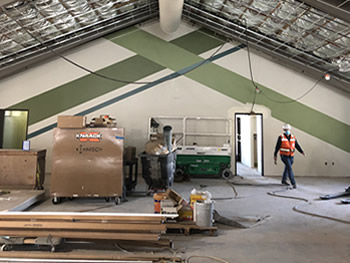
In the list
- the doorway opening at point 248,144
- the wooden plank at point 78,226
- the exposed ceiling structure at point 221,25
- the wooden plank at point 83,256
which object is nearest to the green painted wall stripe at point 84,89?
the exposed ceiling structure at point 221,25

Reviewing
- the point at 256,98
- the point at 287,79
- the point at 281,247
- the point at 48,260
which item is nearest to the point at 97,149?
the point at 48,260

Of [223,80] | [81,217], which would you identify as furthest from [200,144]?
[81,217]

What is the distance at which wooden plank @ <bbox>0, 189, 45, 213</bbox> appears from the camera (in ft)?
11.3

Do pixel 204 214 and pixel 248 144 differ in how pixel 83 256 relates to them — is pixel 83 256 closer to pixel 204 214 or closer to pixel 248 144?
pixel 204 214

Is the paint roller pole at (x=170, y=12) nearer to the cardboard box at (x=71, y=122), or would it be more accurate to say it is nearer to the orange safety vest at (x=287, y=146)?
the cardboard box at (x=71, y=122)

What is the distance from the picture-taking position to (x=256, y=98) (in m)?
7.45

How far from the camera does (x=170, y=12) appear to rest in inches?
215

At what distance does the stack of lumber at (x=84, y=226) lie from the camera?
2.51 metres

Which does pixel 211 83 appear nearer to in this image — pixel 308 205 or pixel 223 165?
pixel 223 165

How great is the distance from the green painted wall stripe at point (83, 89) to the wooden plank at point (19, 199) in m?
3.61

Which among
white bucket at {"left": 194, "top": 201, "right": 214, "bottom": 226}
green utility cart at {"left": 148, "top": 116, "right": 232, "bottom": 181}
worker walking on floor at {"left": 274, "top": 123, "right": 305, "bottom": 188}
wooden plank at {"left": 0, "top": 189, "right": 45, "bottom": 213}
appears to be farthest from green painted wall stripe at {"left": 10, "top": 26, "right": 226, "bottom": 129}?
white bucket at {"left": 194, "top": 201, "right": 214, "bottom": 226}

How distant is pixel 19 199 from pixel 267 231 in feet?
12.6

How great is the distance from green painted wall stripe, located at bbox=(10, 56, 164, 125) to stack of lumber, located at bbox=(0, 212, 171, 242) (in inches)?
A: 206

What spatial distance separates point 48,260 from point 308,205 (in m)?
4.13
